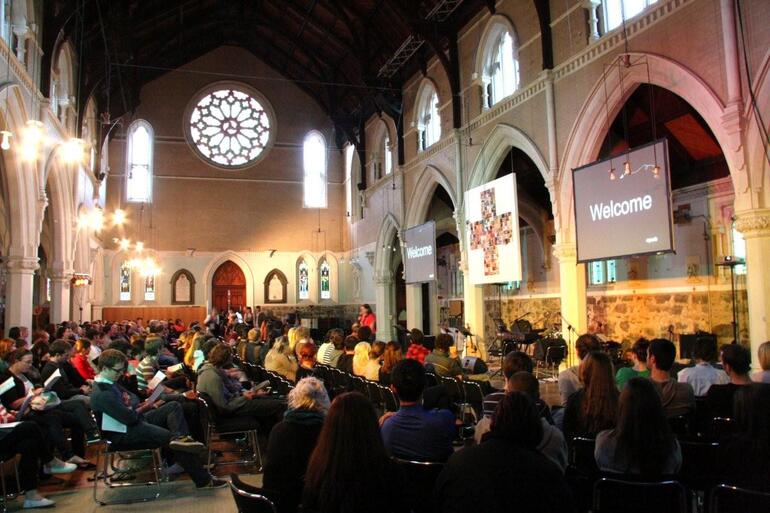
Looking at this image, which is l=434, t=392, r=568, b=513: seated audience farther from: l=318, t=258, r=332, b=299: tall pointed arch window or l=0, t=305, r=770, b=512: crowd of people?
l=318, t=258, r=332, b=299: tall pointed arch window

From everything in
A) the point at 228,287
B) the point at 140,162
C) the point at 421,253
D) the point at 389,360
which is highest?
the point at 140,162

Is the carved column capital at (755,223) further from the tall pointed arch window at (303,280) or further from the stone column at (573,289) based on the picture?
the tall pointed arch window at (303,280)

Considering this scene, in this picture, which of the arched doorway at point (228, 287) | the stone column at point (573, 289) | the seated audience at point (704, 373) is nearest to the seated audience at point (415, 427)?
the seated audience at point (704, 373)

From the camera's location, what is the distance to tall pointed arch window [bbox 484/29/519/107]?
1247 cm

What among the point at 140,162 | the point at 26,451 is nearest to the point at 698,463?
the point at 26,451

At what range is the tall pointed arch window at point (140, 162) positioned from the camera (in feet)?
68.6

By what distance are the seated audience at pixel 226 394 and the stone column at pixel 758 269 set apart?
17.9 feet

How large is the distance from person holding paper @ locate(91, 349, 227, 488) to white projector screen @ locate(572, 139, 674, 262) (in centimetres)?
593

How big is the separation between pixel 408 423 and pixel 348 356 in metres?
4.30

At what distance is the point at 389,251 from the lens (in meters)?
19.2

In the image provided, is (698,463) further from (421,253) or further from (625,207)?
(421,253)

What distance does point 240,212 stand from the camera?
21938 mm

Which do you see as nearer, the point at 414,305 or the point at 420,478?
the point at 420,478

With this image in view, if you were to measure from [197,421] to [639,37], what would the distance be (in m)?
7.76
